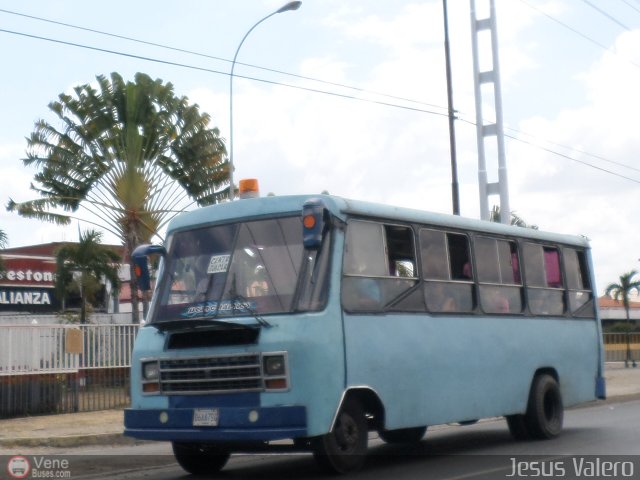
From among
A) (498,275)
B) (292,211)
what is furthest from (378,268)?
(498,275)

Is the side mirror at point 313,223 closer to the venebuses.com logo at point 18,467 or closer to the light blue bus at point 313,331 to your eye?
the light blue bus at point 313,331

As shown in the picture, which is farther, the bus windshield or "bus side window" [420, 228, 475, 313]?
"bus side window" [420, 228, 475, 313]

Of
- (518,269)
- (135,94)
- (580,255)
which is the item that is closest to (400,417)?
(518,269)

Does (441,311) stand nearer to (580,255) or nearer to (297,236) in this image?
(297,236)

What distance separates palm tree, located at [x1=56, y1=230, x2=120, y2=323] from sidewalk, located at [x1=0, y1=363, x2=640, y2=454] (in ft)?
54.9

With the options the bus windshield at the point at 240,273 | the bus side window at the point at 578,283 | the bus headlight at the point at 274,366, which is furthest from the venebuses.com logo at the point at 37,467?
the bus side window at the point at 578,283

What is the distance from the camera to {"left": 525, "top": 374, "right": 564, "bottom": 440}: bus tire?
576 inches

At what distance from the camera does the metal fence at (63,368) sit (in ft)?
66.8

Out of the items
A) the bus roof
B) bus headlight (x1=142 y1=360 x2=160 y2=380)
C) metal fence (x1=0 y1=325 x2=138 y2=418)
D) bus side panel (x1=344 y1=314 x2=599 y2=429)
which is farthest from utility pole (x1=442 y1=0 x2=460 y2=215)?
bus headlight (x1=142 y1=360 x2=160 y2=380)

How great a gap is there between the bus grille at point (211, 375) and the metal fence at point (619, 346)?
43.3 metres

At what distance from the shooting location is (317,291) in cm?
1087

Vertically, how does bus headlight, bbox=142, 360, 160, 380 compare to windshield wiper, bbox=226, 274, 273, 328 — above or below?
below

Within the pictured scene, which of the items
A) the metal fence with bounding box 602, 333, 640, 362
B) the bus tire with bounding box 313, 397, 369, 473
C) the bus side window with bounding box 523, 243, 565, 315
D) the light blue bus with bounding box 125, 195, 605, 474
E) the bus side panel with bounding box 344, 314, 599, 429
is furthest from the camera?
the metal fence with bounding box 602, 333, 640, 362

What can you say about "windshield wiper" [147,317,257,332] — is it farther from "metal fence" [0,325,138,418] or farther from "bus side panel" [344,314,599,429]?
"metal fence" [0,325,138,418]
